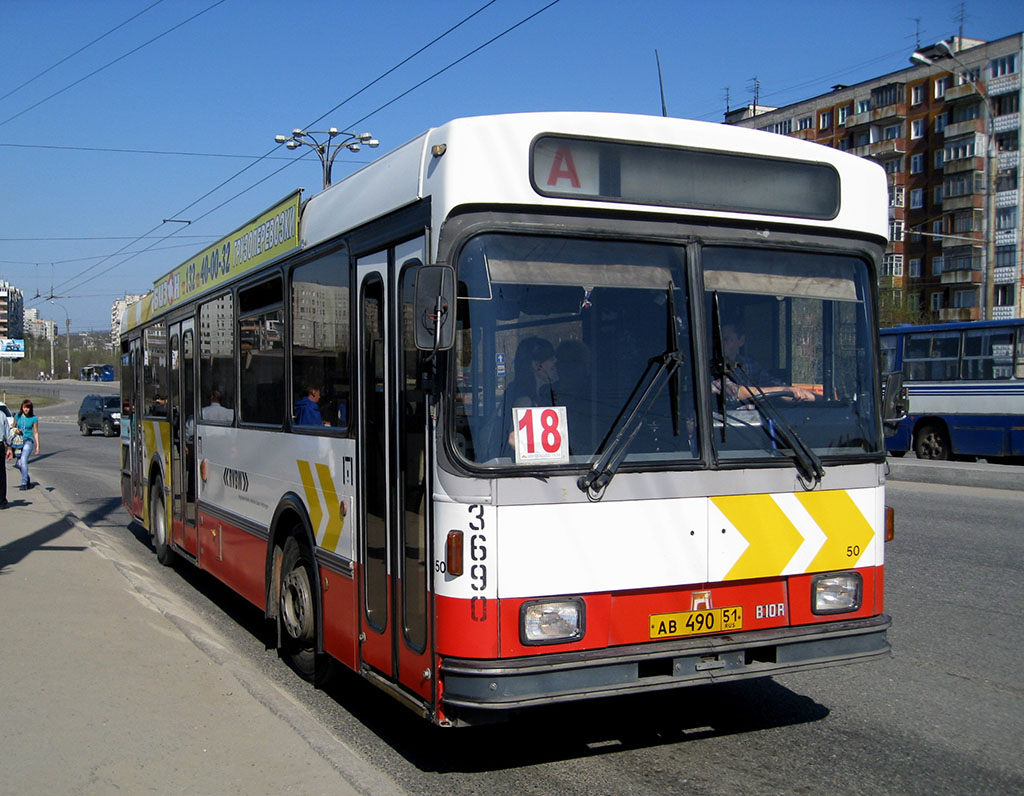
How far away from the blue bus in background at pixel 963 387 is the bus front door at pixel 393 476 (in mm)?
19826

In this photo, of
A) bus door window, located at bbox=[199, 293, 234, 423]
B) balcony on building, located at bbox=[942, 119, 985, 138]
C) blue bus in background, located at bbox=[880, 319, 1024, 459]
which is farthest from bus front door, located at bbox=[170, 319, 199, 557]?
balcony on building, located at bbox=[942, 119, 985, 138]

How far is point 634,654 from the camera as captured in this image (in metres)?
4.72

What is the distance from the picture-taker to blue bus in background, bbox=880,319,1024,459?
23250 millimetres

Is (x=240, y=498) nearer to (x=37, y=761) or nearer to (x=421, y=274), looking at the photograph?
(x=37, y=761)

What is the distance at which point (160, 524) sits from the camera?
1161cm

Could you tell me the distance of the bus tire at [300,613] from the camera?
260 inches

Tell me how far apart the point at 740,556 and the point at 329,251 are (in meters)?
3.01

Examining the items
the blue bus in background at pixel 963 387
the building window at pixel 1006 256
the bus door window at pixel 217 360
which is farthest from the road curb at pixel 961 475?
the building window at pixel 1006 256

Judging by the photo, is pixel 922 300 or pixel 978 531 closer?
pixel 978 531

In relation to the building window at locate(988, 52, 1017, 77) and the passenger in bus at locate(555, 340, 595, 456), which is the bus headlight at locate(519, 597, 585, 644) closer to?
the passenger in bus at locate(555, 340, 595, 456)

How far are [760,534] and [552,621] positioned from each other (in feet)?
3.81

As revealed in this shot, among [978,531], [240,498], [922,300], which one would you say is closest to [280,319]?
[240,498]

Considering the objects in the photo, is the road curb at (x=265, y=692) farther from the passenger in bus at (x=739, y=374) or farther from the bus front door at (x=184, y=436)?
the passenger in bus at (x=739, y=374)

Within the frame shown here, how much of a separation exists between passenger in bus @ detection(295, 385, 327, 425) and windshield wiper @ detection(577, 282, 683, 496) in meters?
2.17
